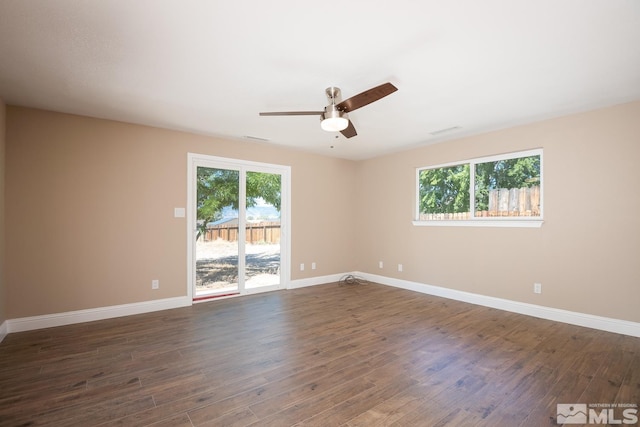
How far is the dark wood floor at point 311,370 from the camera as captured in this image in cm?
191

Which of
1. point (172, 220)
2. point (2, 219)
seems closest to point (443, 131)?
point (172, 220)

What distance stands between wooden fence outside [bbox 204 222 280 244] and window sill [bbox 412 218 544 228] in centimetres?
258

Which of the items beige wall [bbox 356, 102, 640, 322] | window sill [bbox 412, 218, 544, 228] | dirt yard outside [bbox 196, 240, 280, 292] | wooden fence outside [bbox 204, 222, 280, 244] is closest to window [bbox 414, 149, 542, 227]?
window sill [bbox 412, 218, 544, 228]

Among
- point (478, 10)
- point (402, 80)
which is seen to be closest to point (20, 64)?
point (402, 80)

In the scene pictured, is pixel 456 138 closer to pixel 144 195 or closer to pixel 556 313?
pixel 556 313

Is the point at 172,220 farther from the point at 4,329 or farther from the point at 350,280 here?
the point at 350,280

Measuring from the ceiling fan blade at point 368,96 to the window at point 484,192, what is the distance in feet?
9.20

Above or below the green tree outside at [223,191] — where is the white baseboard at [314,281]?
below

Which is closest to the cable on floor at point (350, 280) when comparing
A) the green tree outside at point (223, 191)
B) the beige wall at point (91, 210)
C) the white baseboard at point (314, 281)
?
the white baseboard at point (314, 281)

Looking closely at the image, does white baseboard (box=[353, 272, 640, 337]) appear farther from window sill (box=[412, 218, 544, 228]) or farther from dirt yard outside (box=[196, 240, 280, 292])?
dirt yard outside (box=[196, 240, 280, 292])

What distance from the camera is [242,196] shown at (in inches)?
194

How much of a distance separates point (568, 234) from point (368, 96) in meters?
3.16

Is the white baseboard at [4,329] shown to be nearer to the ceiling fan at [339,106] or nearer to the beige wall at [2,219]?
the beige wall at [2,219]
